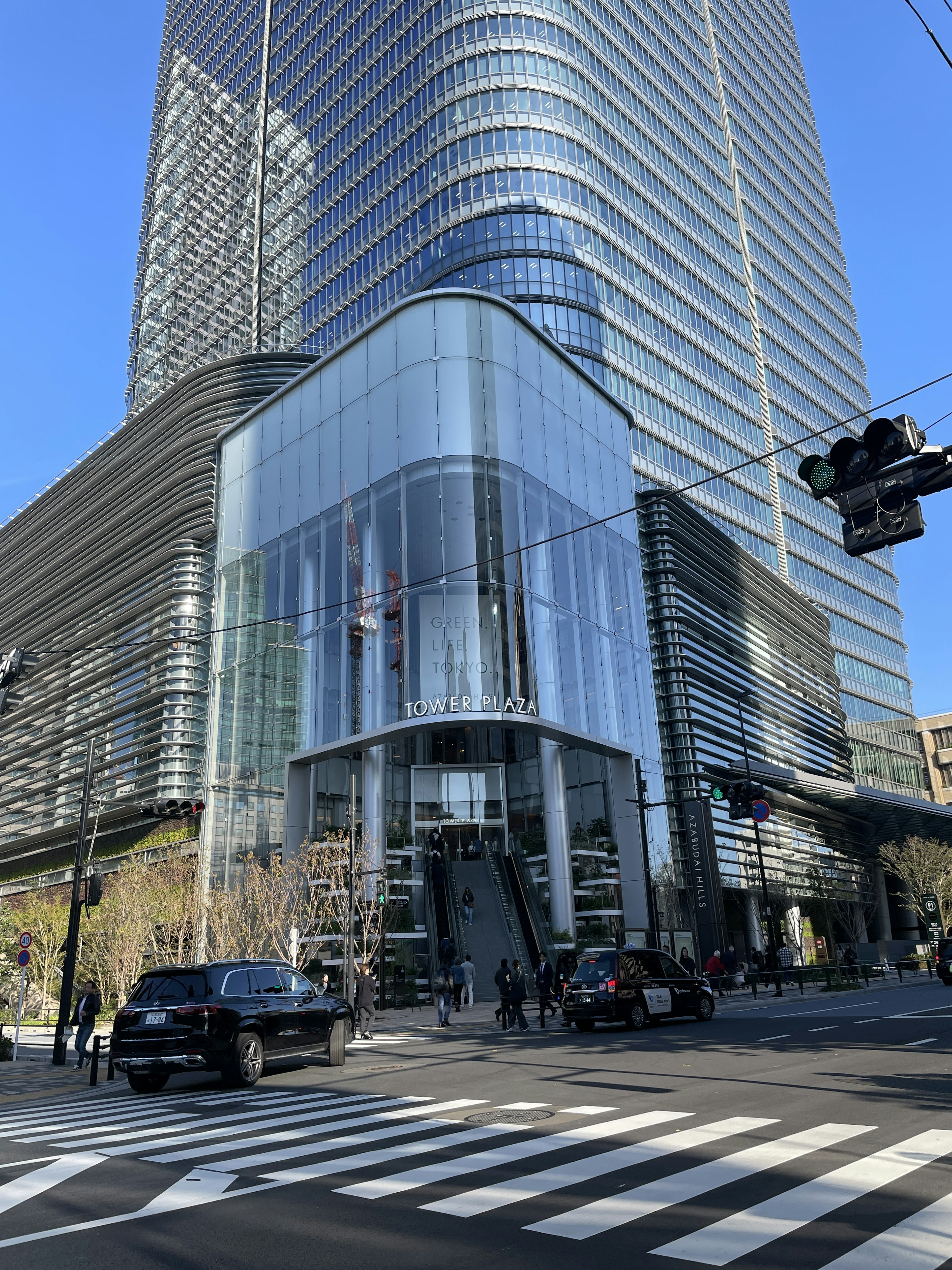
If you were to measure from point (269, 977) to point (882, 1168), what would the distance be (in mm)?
10328

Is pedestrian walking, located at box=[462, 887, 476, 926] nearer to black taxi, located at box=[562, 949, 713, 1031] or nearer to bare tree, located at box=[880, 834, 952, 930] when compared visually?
black taxi, located at box=[562, 949, 713, 1031]

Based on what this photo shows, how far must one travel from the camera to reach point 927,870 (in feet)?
207

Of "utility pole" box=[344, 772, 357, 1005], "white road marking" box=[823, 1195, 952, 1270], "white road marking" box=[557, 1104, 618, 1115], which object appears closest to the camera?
"white road marking" box=[823, 1195, 952, 1270]

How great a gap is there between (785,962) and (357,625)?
74.0ft

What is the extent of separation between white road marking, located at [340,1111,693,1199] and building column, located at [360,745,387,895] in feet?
83.3

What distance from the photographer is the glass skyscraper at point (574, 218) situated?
205ft

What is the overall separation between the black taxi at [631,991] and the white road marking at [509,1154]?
1106 cm

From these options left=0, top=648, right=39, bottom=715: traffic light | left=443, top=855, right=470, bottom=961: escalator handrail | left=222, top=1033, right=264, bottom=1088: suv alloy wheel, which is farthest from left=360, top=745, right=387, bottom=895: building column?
left=222, top=1033, right=264, bottom=1088: suv alloy wheel

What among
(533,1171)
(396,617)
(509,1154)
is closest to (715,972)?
(396,617)

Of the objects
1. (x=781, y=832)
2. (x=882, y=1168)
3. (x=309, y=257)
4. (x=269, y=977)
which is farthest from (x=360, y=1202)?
(x=309, y=257)

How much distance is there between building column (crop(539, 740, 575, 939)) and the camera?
35.5 m

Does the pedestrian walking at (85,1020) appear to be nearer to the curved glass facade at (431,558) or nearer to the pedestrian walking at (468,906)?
A: the curved glass facade at (431,558)

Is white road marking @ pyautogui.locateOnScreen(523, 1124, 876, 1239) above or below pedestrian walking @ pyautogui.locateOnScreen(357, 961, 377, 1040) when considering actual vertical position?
below

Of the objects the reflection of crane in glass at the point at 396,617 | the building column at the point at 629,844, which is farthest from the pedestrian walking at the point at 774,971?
the reflection of crane in glass at the point at 396,617
